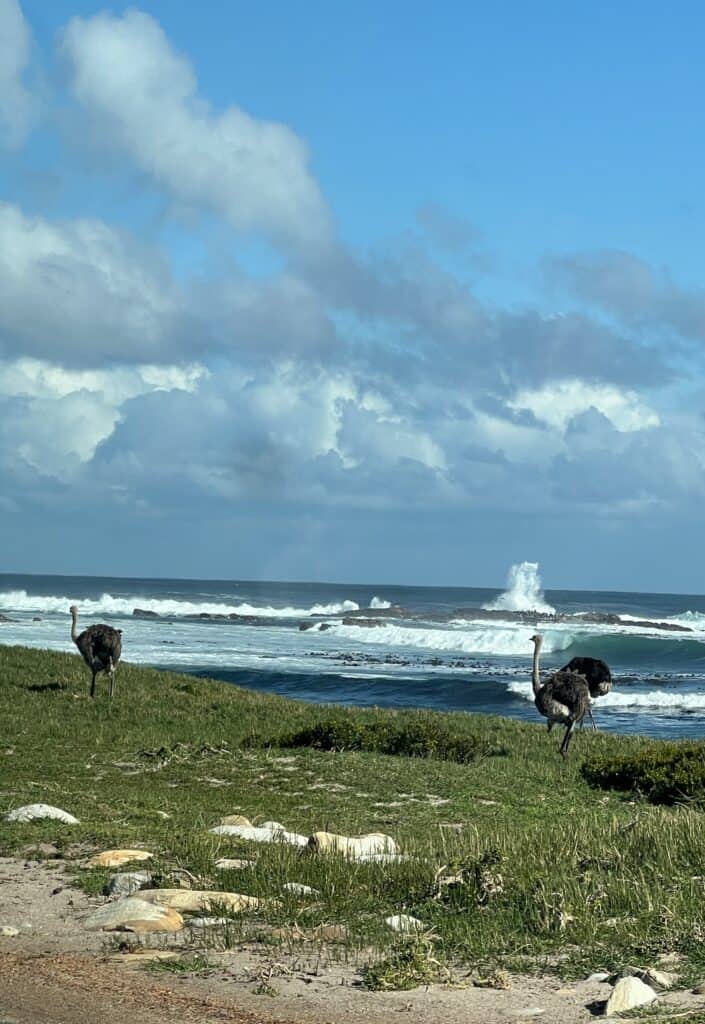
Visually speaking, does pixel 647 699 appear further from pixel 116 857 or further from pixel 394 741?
pixel 116 857

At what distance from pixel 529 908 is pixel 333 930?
1448 mm

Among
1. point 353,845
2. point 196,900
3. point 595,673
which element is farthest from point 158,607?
point 196,900

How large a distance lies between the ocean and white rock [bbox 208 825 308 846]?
25445mm

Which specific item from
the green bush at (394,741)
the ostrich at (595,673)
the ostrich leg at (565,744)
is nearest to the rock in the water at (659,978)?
the green bush at (394,741)

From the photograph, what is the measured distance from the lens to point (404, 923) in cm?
896

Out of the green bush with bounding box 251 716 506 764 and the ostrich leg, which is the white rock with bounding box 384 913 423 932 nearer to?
the green bush with bounding box 251 716 506 764

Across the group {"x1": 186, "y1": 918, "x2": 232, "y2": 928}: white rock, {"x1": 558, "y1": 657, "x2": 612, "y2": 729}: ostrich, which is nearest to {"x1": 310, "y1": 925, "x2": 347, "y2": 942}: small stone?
{"x1": 186, "y1": 918, "x2": 232, "y2": 928}: white rock

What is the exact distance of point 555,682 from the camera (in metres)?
23.3

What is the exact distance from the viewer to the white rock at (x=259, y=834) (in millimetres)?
12461

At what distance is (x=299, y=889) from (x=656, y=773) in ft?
30.8

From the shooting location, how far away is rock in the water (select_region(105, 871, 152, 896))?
10055 millimetres

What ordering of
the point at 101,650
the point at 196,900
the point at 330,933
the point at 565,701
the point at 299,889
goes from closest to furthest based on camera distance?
the point at 330,933 < the point at 196,900 < the point at 299,889 < the point at 565,701 < the point at 101,650

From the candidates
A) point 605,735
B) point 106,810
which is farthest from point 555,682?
point 106,810

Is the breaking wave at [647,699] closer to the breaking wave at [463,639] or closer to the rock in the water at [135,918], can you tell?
the breaking wave at [463,639]
